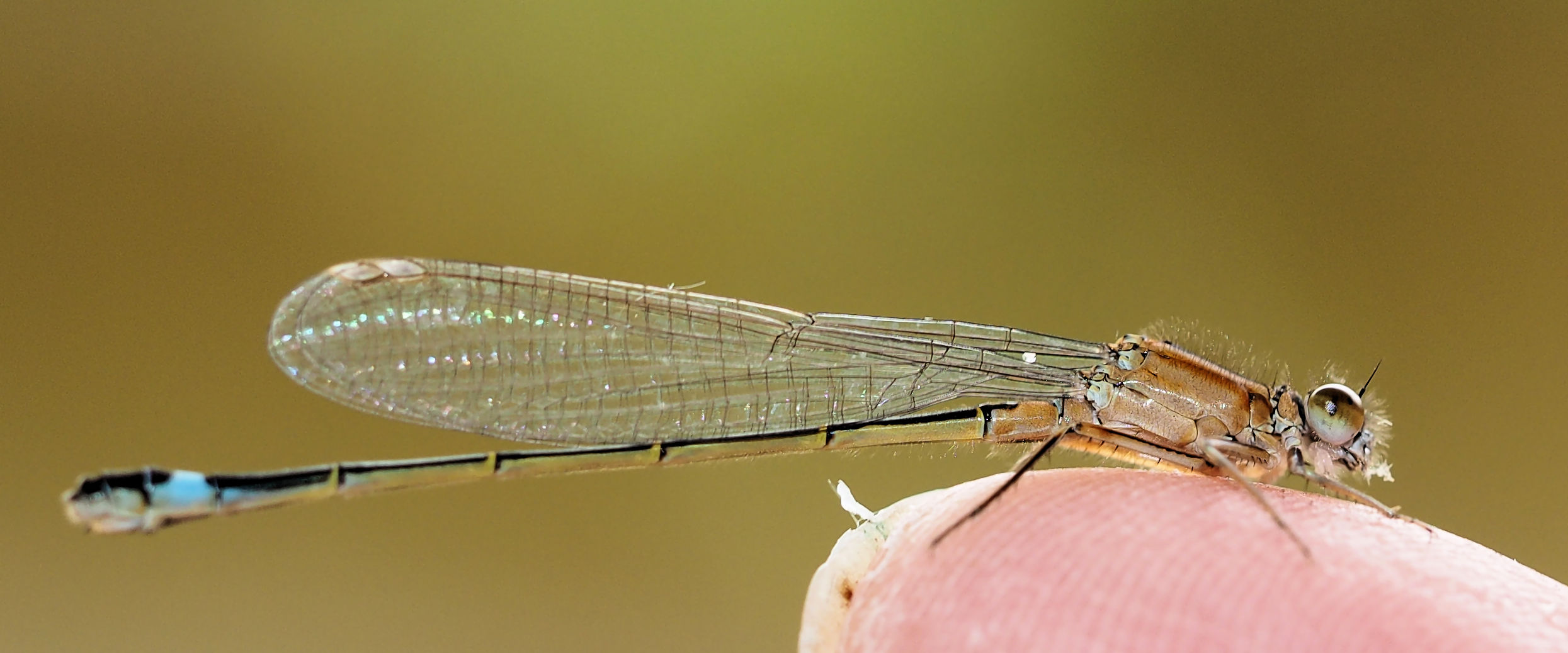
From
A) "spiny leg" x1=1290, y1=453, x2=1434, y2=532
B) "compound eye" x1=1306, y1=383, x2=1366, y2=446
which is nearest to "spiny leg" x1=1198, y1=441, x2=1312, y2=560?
"spiny leg" x1=1290, y1=453, x2=1434, y2=532

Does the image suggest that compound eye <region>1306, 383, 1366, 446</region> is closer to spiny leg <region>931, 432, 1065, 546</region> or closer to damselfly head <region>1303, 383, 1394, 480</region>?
damselfly head <region>1303, 383, 1394, 480</region>

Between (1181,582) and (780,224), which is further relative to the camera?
(780,224)

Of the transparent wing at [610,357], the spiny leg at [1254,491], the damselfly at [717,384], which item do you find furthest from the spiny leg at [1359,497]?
the transparent wing at [610,357]

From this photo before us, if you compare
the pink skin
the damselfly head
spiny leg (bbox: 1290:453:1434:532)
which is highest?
the damselfly head

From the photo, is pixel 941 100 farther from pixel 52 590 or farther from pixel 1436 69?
pixel 52 590

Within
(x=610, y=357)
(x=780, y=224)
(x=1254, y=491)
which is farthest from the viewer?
(x=780, y=224)

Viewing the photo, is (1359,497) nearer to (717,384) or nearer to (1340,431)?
(1340,431)

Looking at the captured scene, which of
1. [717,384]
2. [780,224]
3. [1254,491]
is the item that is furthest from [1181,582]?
[780,224]
